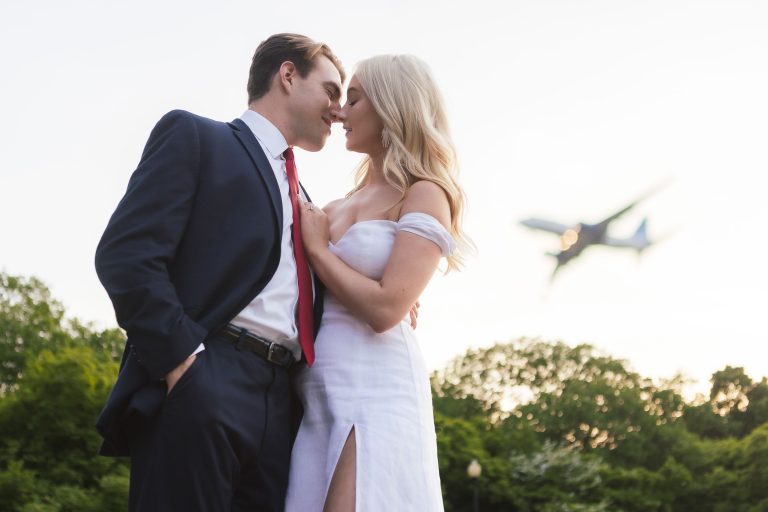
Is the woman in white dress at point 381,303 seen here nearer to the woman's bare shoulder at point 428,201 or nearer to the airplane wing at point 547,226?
the woman's bare shoulder at point 428,201

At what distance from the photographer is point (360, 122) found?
4.12m

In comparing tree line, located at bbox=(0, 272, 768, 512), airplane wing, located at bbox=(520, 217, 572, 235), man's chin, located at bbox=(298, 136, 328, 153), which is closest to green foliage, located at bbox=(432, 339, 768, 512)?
tree line, located at bbox=(0, 272, 768, 512)

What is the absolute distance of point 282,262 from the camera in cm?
368

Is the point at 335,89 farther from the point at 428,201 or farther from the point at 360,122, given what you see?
the point at 428,201

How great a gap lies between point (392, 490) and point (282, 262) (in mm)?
936

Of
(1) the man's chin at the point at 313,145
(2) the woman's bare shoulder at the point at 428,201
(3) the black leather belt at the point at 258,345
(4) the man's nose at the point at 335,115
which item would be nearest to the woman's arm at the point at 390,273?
(2) the woman's bare shoulder at the point at 428,201

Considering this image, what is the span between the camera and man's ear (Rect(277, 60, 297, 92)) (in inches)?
163

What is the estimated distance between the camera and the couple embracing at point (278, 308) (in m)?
3.27

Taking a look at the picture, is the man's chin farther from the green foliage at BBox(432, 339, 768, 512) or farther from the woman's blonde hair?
the green foliage at BBox(432, 339, 768, 512)

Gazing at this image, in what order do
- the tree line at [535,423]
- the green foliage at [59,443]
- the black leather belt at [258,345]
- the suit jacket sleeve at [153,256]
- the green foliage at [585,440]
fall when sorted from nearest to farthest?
1. the suit jacket sleeve at [153,256]
2. the black leather belt at [258,345]
3. the green foliage at [59,443]
4. the tree line at [535,423]
5. the green foliage at [585,440]

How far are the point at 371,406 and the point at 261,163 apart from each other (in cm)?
103

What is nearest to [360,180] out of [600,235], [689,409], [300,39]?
[300,39]

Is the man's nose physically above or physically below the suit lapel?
above

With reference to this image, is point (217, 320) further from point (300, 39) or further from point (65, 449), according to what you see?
point (65, 449)
